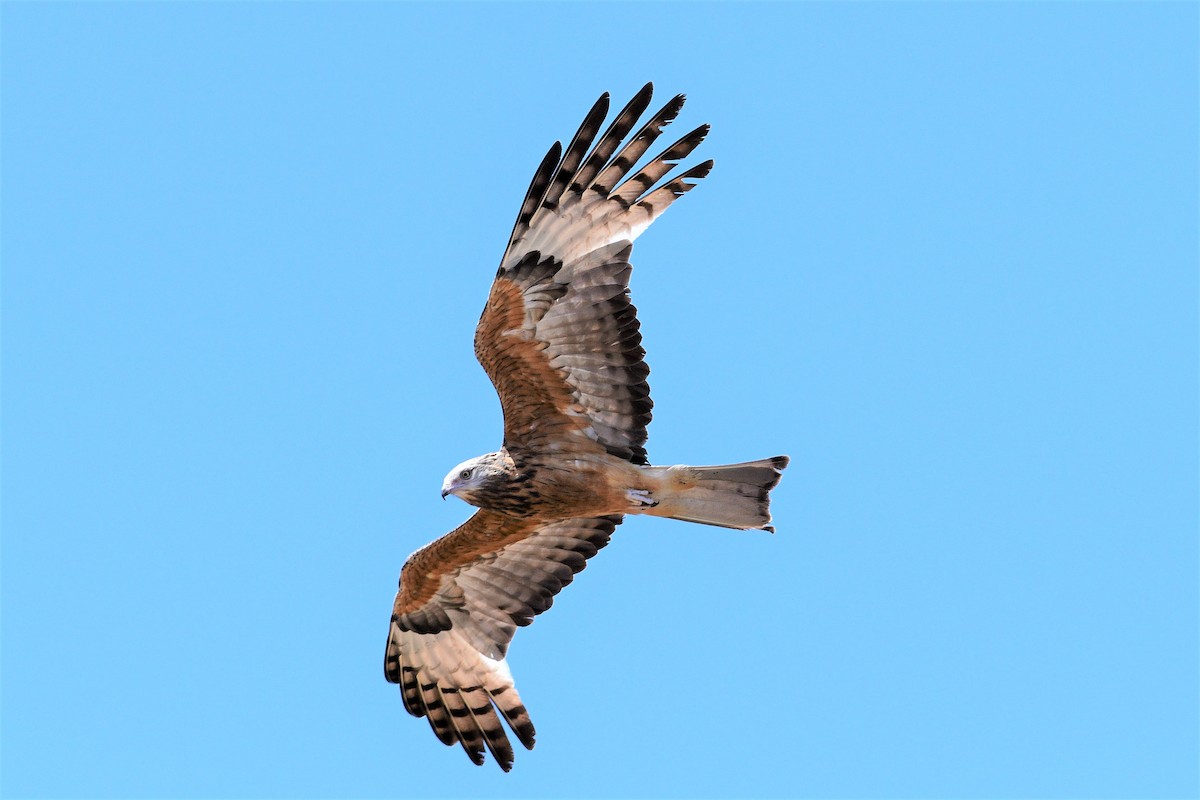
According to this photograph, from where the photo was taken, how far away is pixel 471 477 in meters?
10.5

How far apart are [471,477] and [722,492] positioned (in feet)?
5.51

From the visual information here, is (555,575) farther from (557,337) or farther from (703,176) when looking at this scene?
(703,176)

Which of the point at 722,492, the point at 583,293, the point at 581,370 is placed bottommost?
the point at 722,492

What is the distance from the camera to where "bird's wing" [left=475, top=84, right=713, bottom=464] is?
33.3 feet

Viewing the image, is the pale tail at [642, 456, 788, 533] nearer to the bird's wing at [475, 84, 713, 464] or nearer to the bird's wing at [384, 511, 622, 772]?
the bird's wing at [475, 84, 713, 464]

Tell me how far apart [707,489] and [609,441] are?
75 cm

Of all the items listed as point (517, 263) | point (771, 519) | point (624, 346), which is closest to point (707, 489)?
point (771, 519)

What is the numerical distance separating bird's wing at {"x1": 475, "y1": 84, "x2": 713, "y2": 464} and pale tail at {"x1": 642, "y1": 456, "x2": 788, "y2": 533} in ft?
1.10

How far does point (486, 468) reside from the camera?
10.6 meters

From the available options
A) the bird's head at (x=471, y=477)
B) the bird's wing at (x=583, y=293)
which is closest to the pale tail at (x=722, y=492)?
the bird's wing at (x=583, y=293)

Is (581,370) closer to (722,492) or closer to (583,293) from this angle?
(583,293)

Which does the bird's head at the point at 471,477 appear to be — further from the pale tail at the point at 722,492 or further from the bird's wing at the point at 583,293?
the pale tail at the point at 722,492

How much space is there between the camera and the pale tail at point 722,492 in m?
10.3

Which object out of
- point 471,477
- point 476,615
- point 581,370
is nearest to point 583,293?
point 581,370
